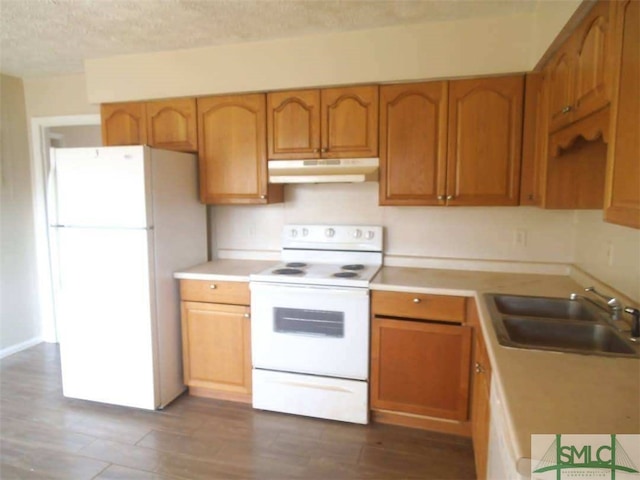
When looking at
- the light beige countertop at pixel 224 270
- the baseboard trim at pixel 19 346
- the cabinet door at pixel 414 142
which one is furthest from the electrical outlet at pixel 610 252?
the baseboard trim at pixel 19 346

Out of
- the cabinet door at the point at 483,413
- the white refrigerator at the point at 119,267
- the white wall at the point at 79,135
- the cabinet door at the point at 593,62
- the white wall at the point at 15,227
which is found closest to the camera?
the cabinet door at the point at 593,62

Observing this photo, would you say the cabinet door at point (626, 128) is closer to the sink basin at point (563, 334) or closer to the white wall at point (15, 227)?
the sink basin at point (563, 334)

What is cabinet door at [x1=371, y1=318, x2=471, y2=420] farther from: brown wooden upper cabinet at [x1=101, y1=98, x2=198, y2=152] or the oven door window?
brown wooden upper cabinet at [x1=101, y1=98, x2=198, y2=152]

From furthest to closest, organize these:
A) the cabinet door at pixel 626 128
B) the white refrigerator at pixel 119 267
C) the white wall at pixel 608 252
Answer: the white refrigerator at pixel 119 267
the white wall at pixel 608 252
the cabinet door at pixel 626 128

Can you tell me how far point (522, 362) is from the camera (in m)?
1.35

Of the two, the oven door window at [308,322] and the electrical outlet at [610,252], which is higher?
the electrical outlet at [610,252]

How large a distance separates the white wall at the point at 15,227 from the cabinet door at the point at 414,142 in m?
3.17

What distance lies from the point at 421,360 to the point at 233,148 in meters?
1.84

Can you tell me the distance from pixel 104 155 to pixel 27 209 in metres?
1.82

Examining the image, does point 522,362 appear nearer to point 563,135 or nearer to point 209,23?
point 563,135

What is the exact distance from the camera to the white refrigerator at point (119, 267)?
8.54 ft

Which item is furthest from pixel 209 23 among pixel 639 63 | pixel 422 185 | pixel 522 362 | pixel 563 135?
pixel 522 362

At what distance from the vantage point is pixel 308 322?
263 cm

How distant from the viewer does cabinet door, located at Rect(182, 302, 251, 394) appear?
2799 millimetres
